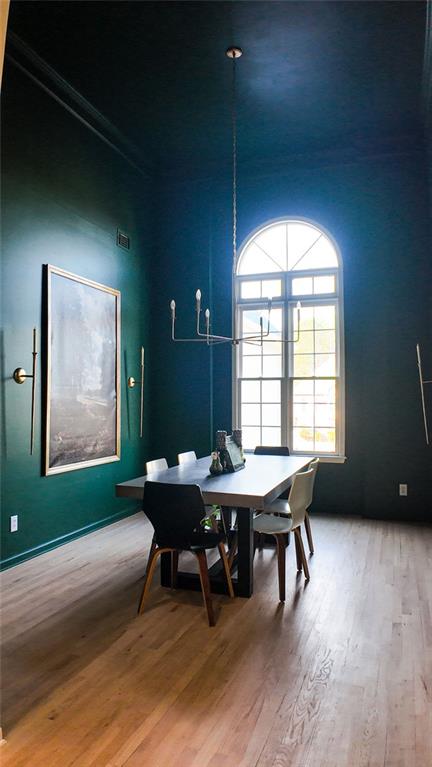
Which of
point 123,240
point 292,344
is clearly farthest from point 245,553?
point 123,240

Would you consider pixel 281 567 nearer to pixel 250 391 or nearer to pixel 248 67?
pixel 250 391

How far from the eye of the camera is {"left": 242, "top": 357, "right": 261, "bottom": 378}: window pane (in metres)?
5.98

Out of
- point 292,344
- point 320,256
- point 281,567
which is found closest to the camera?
point 281,567

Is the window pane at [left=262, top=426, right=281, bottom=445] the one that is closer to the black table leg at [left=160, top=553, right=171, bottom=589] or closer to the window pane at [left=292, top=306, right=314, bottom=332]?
the window pane at [left=292, top=306, right=314, bottom=332]

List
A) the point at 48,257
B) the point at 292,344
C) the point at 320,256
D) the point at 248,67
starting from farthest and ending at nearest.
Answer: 1. the point at 292,344
2. the point at 320,256
3. the point at 48,257
4. the point at 248,67

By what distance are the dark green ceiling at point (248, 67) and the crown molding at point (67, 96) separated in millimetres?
69

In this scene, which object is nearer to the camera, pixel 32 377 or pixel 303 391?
pixel 32 377

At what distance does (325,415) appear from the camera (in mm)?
5684

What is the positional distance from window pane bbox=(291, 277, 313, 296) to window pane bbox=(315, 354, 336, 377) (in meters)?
0.74

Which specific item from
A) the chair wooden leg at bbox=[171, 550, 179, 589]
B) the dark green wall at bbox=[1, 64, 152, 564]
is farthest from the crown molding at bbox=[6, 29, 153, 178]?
the chair wooden leg at bbox=[171, 550, 179, 589]

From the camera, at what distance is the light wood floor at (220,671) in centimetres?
185

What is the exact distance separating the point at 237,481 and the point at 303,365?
279 cm

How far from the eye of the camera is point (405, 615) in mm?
2961

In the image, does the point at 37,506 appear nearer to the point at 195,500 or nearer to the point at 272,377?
the point at 195,500
